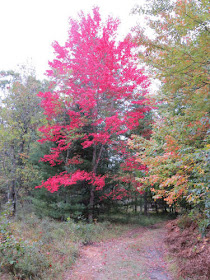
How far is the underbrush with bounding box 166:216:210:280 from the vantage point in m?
4.95

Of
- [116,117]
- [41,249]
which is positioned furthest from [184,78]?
[41,249]

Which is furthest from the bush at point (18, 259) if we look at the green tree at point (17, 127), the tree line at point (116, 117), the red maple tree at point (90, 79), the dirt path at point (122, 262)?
the green tree at point (17, 127)

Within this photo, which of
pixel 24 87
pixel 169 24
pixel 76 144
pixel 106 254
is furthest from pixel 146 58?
pixel 24 87

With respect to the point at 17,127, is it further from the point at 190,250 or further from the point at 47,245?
the point at 190,250

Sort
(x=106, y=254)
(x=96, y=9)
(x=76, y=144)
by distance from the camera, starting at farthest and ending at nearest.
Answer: (x=76, y=144), (x=96, y=9), (x=106, y=254)

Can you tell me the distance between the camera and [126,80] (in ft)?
33.3

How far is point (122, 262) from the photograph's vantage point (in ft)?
21.6

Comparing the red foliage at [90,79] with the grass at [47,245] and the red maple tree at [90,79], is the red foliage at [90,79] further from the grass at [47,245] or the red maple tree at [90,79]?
the grass at [47,245]

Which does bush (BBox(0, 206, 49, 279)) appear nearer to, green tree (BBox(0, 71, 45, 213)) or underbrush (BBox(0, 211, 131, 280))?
underbrush (BBox(0, 211, 131, 280))

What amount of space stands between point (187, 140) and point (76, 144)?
8.52 metres

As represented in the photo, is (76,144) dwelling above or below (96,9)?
below

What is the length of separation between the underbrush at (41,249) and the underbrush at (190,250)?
3385 mm

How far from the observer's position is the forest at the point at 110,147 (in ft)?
13.7

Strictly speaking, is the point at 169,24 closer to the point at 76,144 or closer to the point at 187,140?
the point at 187,140
